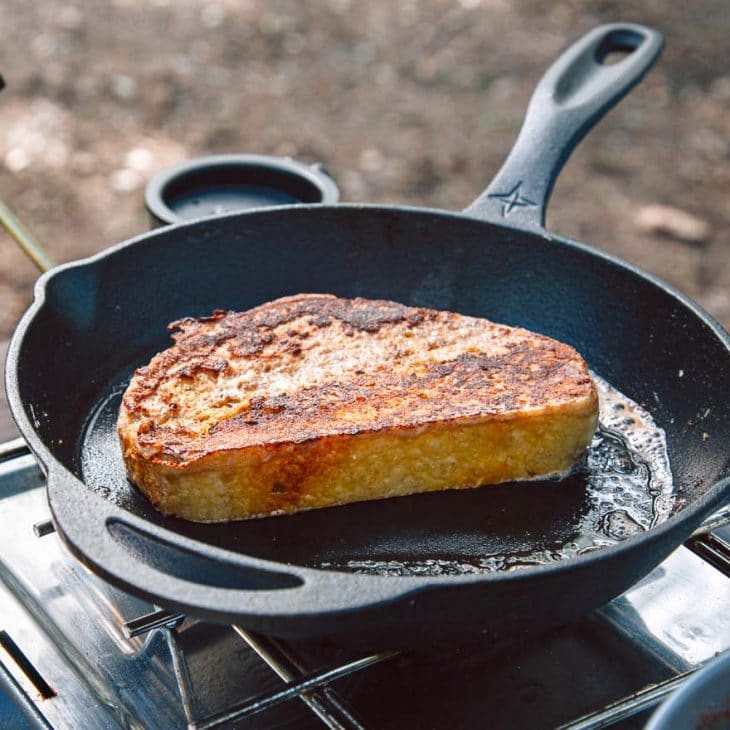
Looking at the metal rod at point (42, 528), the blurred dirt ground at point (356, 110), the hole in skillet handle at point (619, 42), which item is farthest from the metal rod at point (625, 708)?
the blurred dirt ground at point (356, 110)

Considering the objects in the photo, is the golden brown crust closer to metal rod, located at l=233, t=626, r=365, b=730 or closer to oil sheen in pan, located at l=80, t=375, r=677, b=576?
oil sheen in pan, located at l=80, t=375, r=677, b=576

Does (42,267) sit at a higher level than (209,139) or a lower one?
higher

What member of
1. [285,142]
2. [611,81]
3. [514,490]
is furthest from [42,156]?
[514,490]

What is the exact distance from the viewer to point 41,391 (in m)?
2.12

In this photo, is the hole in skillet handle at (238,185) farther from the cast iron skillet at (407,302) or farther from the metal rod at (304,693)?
the metal rod at (304,693)

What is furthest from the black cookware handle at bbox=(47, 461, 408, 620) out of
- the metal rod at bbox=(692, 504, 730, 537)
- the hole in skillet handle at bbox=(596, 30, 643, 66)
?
the hole in skillet handle at bbox=(596, 30, 643, 66)

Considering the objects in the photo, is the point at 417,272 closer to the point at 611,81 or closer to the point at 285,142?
the point at 611,81

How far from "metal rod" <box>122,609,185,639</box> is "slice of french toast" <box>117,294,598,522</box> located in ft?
0.79

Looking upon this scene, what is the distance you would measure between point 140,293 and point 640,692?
154 centimetres

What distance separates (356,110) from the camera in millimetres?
6477

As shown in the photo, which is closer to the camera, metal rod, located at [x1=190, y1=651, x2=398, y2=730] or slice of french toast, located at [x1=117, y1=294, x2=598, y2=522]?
metal rod, located at [x1=190, y1=651, x2=398, y2=730]

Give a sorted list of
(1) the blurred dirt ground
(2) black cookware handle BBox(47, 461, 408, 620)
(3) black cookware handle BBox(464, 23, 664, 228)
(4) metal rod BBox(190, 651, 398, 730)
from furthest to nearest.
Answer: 1. (1) the blurred dirt ground
2. (3) black cookware handle BBox(464, 23, 664, 228)
3. (4) metal rod BBox(190, 651, 398, 730)
4. (2) black cookware handle BBox(47, 461, 408, 620)

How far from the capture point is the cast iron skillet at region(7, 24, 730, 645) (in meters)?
1.39

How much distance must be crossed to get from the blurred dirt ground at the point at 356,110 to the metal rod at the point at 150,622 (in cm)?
313
